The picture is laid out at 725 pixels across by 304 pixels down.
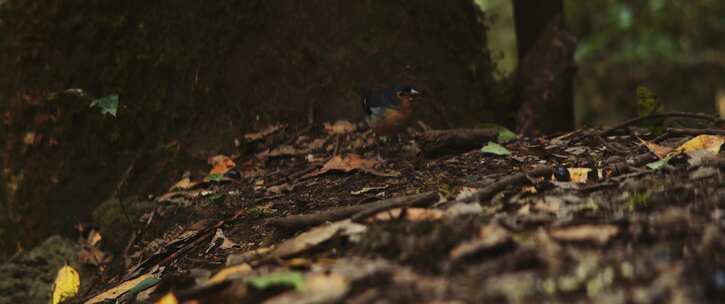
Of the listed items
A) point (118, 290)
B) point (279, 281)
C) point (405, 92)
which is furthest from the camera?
point (405, 92)

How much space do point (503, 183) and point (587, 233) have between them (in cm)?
63

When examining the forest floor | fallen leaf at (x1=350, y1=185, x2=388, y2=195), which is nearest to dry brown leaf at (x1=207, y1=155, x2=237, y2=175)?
the forest floor

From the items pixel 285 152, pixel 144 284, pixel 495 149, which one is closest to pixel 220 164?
pixel 285 152

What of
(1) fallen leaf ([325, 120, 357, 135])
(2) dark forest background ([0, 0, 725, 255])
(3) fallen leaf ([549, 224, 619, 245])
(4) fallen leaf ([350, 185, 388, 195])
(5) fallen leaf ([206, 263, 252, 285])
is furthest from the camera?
(2) dark forest background ([0, 0, 725, 255])

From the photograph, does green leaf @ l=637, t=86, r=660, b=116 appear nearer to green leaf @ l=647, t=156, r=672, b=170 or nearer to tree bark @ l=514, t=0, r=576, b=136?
green leaf @ l=647, t=156, r=672, b=170

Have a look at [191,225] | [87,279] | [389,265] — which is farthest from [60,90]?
[389,265]

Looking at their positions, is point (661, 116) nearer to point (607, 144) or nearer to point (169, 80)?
point (607, 144)

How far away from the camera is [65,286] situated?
3.33 m

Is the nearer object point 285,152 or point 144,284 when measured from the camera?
point 144,284

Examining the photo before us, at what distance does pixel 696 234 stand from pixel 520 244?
43cm

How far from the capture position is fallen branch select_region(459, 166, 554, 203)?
227 cm

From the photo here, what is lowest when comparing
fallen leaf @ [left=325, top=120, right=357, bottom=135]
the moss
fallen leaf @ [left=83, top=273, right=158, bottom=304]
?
fallen leaf @ [left=83, top=273, right=158, bottom=304]

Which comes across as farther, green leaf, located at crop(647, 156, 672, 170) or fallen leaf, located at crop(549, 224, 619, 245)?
green leaf, located at crop(647, 156, 672, 170)

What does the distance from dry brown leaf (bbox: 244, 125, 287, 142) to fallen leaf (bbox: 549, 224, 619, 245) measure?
88.4 inches
